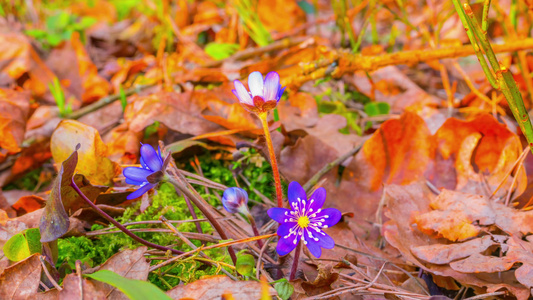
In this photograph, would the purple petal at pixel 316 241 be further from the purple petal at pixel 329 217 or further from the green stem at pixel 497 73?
the green stem at pixel 497 73

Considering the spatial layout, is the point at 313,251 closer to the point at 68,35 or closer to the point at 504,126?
the point at 504,126

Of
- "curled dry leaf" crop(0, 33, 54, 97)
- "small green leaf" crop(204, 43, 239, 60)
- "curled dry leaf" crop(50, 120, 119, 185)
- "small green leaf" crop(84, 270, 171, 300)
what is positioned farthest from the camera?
"small green leaf" crop(204, 43, 239, 60)

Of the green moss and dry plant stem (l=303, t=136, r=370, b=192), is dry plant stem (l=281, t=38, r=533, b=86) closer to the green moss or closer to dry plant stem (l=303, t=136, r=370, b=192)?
dry plant stem (l=303, t=136, r=370, b=192)

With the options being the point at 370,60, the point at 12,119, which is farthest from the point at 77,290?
the point at 370,60

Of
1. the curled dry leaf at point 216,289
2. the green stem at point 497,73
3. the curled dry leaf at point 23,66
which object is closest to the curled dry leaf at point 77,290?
the curled dry leaf at point 216,289

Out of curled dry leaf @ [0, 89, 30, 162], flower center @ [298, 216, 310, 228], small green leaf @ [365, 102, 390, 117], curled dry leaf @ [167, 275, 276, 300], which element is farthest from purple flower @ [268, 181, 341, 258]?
curled dry leaf @ [0, 89, 30, 162]

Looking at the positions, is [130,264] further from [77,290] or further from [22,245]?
[22,245]
